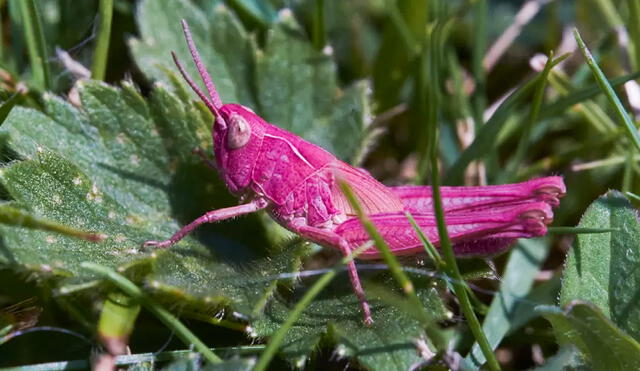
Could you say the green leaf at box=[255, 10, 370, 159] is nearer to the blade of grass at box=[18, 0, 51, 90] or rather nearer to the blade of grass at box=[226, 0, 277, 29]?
the blade of grass at box=[226, 0, 277, 29]

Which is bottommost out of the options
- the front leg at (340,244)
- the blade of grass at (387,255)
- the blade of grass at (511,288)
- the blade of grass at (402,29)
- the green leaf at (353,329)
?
the blade of grass at (511,288)

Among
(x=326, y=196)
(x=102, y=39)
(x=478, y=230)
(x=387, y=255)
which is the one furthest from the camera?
(x=102, y=39)

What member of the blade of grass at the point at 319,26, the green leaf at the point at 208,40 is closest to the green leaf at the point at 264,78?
the green leaf at the point at 208,40

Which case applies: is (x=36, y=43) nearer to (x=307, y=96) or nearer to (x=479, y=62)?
(x=307, y=96)

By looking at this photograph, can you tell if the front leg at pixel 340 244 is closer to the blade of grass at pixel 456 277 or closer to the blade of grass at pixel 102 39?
the blade of grass at pixel 456 277

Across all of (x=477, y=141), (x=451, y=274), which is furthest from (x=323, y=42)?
(x=451, y=274)

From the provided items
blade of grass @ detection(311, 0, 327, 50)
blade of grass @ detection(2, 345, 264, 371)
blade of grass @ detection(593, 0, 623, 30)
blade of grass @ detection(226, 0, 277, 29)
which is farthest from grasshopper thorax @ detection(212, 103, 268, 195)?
blade of grass @ detection(593, 0, 623, 30)

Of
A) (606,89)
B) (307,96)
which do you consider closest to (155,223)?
(307,96)
